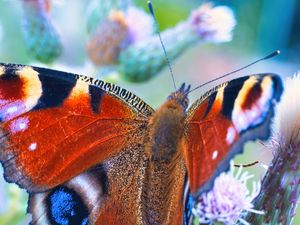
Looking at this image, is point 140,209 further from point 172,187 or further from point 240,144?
point 240,144

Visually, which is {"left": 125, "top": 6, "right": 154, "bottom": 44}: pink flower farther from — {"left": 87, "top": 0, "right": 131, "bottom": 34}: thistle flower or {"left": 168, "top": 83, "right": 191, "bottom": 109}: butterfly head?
{"left": 168, "top": 83, "right": 191, "bottom": 109}: butterfly head

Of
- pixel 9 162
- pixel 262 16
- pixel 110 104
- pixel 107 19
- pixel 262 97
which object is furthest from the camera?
pixel 262 16

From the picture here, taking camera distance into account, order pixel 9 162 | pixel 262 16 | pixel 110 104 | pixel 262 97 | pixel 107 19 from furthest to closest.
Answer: pixel 262 16 < pixel 107 19 < pixel 110 104 < pixel 9 162 < pixel 262 97

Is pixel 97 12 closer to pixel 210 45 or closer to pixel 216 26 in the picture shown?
pixel 216 26

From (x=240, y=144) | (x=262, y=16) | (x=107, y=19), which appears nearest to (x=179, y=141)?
(x=240, y=144)

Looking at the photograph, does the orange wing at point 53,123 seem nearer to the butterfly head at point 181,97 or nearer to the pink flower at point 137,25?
the butterfly head at point 181,97

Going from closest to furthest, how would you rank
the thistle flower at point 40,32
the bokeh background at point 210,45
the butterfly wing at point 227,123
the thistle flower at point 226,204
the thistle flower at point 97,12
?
the butterfly wing at point 227,123, the thistle flower at point 226,204, the thistle flower at point 40,32, the thistle flower at point 97,12, the bokeh background at point 210,45

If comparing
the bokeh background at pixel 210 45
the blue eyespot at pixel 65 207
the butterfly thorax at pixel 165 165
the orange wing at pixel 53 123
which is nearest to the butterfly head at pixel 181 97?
the butterfly thorax at pixel 165 165
